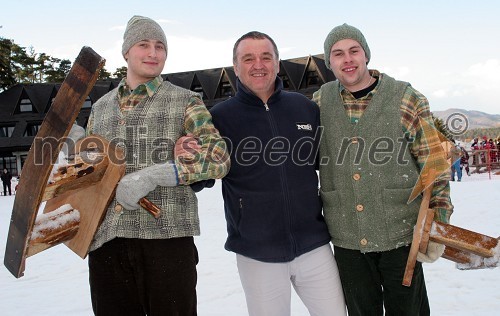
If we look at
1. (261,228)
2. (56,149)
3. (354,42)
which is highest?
(354,42)

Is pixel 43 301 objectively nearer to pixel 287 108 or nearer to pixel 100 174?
pixel 100 174

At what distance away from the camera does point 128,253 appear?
7.36 ft

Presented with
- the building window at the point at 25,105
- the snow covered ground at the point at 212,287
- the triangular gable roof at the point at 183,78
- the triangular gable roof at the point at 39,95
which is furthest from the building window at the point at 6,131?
the snow covered ground at the point at 212,287

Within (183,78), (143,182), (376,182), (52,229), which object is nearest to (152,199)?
(143,182)

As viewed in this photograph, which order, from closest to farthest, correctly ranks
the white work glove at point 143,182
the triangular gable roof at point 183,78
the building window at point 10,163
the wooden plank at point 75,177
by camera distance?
1. the wooden plank at point 75,177
2. the white work glove at point 143,182
3. the building window at point 10,163
4. the triangular gable roof at point 183,78

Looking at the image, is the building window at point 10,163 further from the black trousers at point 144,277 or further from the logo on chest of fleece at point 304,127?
the logo on chest of fleece at point 304,127

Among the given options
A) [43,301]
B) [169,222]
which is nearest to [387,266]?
[169,222]

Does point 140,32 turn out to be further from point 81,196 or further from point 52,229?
point 52,229

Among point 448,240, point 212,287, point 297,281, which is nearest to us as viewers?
point 448,240

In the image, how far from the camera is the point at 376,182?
249cm

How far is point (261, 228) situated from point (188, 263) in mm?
468

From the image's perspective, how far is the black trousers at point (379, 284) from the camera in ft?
8.00

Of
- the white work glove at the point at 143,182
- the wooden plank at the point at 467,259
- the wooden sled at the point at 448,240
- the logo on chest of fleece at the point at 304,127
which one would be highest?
Result: the logo on chest of fleece at the point at 304,127

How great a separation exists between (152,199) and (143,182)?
217 millimetres
